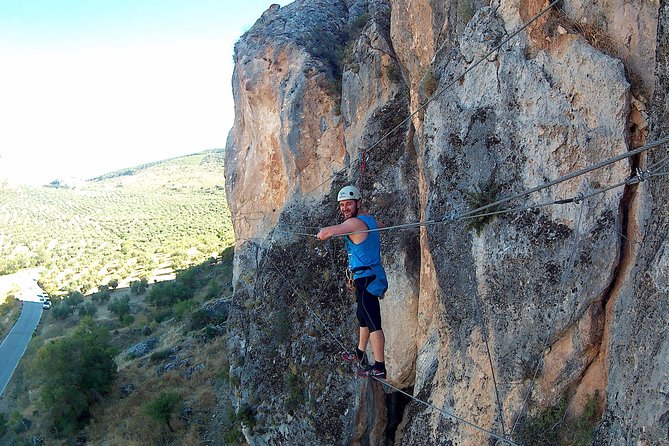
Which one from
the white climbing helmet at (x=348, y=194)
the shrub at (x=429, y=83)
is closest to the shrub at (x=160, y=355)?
the white climbing helmet at (x=348, y=194)

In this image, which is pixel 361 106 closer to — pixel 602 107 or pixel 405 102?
pixel 405 102

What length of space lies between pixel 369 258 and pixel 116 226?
84973mm

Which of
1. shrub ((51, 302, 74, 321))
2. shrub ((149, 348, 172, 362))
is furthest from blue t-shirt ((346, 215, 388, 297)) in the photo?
shrub ((51, 302, 74, 321))

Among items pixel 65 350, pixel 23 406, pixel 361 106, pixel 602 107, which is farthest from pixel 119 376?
pixel 602 107

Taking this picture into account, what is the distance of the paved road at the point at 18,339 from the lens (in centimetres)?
3669

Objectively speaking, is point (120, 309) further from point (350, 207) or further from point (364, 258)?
point (350, 207)

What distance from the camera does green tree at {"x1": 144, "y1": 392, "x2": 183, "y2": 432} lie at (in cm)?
1703

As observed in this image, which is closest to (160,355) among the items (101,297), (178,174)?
(101,297)

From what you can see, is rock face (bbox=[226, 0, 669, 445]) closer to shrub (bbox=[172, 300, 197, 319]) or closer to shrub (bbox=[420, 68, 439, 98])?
shrub (bbox=[420, 68, 439, 98])

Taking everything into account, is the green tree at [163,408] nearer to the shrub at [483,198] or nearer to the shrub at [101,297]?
the shrub at [483,198]

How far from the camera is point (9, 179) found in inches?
4508

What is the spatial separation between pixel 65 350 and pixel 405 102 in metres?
19.7

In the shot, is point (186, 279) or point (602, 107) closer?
point (602, 107)

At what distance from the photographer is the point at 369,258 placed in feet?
22.7
